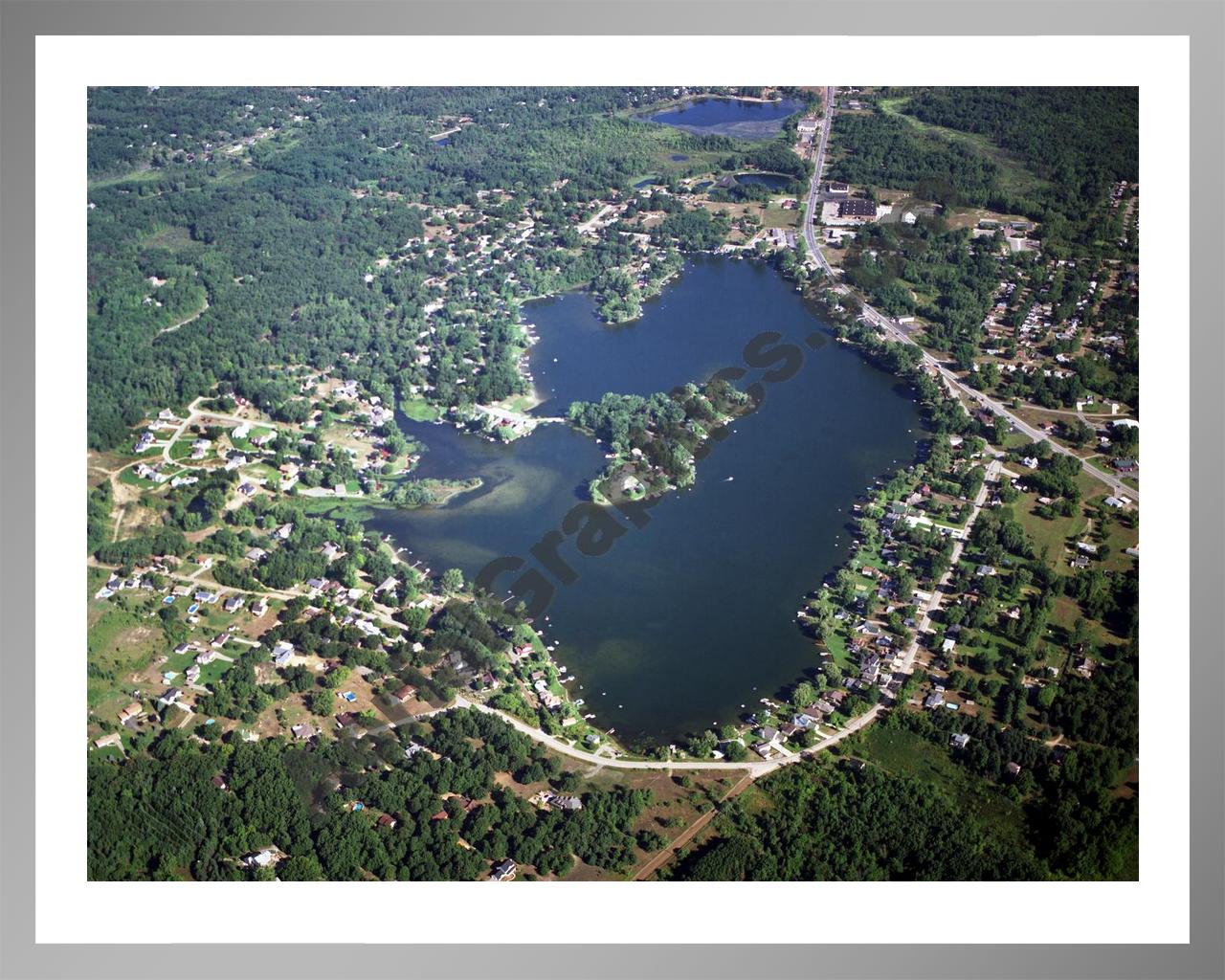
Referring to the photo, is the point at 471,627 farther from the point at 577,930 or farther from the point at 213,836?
the point at 577,930

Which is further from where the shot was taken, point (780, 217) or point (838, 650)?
point (780, 217)

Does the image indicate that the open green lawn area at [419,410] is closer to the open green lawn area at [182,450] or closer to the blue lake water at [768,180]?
the open green lawn area at [182,450]

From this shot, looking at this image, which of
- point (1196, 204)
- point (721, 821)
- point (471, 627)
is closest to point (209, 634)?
point (471, 627)

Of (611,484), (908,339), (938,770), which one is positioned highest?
(908,339)

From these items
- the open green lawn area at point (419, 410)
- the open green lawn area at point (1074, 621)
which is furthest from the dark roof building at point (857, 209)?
the open green lawn area at point (1074, 621)

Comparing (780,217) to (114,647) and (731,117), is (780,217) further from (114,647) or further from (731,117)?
(114,647)

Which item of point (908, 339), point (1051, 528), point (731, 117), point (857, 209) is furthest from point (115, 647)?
point (731, 117)
